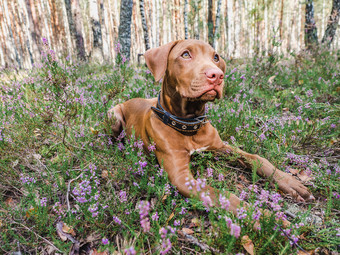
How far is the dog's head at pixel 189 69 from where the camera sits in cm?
199

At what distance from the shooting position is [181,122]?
2277mm

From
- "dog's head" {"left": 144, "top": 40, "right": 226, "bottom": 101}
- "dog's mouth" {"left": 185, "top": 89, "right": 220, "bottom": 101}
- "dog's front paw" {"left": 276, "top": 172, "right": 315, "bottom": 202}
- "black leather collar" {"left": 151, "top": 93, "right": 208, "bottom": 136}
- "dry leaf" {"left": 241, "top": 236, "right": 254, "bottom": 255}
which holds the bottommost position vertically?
"dog's front paw" {"left": 276, "top": 172, "right": 315, "bottom": 202}

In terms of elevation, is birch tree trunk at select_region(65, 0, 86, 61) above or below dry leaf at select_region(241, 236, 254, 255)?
above

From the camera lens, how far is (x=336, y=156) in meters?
2.35

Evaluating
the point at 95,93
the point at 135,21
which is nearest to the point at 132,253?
the point at 95,93

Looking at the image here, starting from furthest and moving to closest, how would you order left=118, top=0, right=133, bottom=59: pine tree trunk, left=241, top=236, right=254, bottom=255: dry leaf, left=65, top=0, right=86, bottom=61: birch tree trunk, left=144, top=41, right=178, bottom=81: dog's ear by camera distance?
left=65, top=0, right=86, bottom=61: birch tree trunk, left=118, top=0, right=133, bottom=59: pine tree trunk, left=144, top=41, right=178, bottom=81: dog's ear, left=241, top=236, right=254, bottom=255: dry leaf

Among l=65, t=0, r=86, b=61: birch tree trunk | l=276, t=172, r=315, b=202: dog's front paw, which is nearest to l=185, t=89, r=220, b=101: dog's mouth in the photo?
l=276, t=172, r=315, b=202: dog's front paw

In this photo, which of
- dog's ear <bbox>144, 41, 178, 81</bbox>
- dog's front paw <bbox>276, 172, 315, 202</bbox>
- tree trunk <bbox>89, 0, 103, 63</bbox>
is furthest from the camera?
tree trunk <bbox>89, 0, 103, 63</bbox>

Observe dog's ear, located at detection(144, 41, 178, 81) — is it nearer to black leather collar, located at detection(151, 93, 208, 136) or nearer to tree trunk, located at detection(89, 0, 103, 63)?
black leather collar, located at detection(151, 93, 208, 136)

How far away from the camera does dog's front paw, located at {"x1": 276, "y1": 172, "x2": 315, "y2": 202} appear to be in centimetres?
195

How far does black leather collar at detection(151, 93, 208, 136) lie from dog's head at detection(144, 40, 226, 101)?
271 mm

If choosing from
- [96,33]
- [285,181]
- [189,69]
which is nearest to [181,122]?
[189,69]

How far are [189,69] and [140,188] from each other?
1287mm

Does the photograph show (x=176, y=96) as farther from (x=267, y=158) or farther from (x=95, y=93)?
(x=95, y=93)
